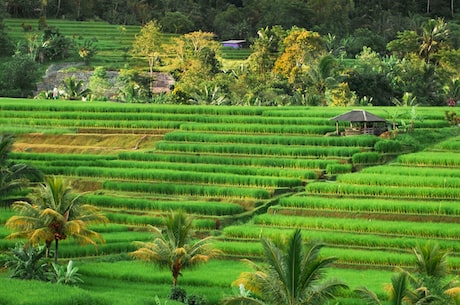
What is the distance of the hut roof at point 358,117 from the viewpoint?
126 feet

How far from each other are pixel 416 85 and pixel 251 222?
24.0m

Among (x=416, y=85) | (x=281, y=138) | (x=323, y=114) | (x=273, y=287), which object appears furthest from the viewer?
(x=416, y=85)

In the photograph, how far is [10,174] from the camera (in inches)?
1309

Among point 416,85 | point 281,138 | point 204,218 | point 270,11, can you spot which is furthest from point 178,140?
point 270,11

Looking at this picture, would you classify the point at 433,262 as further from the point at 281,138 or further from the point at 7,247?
the point at 281,138

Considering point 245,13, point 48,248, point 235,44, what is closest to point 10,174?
point 48,248

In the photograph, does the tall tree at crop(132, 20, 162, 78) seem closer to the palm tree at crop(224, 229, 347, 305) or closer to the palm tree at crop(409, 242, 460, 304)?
the palm tree at crop(409, 242, 460, 304)

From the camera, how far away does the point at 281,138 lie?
39.0 m

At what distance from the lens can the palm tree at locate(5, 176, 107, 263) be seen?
27250 mm

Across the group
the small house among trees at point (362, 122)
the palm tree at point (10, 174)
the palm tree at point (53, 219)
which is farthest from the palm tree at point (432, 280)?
the small house among trees at point (362, 122)

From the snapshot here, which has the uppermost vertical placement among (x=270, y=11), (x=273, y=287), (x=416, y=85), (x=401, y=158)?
(x=270, y=11)

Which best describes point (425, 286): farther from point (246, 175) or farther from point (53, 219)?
point (246, 175)

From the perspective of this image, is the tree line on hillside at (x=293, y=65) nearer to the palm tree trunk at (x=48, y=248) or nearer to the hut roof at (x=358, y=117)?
the hut roof at (x=358, y=117)

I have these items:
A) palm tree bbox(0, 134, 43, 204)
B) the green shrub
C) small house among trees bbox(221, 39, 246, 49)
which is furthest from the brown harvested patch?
small house among trees bbox(221, 39, 246, 49)
